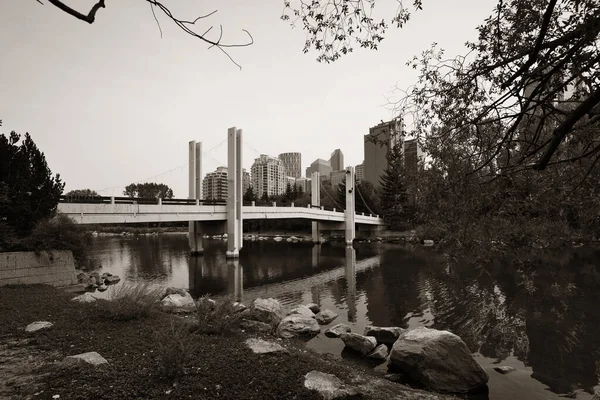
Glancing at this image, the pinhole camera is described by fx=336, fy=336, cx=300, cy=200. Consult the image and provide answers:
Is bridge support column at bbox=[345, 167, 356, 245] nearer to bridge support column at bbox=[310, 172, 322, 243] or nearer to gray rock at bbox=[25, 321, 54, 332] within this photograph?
bridge support column at bbox=[310, 172, 322, 243]

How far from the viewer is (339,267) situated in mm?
22750

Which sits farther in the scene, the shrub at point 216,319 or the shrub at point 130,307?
the shrub at point 130,307

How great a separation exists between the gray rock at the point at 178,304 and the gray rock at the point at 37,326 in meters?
3.50

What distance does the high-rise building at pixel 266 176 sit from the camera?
80.6 metres

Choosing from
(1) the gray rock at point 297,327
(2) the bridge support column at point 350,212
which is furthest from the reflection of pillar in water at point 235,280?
(2) the bridge support column at point 350,212

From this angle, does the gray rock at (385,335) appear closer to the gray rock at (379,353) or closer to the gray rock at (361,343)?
the gray rock at (361,343)

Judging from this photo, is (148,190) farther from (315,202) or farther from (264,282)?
(264,282)

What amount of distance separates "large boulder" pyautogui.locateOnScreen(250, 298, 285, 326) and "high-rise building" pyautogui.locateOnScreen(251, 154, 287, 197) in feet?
229

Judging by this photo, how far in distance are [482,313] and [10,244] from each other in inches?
577

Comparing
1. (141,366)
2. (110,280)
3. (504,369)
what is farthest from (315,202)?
(141,366)

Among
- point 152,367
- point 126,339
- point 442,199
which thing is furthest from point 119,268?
point 442,199

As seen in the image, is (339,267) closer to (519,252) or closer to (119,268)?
(119,268)

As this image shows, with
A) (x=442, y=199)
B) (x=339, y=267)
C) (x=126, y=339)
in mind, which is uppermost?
(x=442, y=199)

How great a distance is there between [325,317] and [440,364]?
4.70 m
